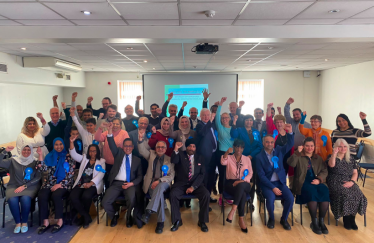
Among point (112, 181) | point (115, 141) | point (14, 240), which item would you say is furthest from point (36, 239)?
point (115, 141)

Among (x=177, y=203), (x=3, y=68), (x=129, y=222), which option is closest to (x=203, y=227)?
(x=177, y=203)

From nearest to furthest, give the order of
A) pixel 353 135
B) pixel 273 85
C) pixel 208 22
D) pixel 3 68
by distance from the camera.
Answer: pixel 208 22 → pixel 353 135 → pixel 3 68 → pixel 273 85

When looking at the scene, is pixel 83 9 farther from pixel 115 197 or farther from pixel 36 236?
pixel 36 236

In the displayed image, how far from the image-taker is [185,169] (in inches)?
133

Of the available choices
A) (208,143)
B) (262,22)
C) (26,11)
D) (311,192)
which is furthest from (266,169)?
(26,11)

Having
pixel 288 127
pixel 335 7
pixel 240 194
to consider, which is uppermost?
pixel 335 7

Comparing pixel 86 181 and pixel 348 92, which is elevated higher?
pixel 348 92

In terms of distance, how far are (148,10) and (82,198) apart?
8.62 ft

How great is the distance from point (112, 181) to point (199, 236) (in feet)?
4.55

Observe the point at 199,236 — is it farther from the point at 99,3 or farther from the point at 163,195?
the point at 99,3

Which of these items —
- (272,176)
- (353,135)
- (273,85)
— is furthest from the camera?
(273,85)

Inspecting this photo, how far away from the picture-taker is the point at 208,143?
146 inches

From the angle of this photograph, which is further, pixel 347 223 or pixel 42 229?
pixel 347 223

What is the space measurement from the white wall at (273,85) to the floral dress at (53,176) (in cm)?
709
